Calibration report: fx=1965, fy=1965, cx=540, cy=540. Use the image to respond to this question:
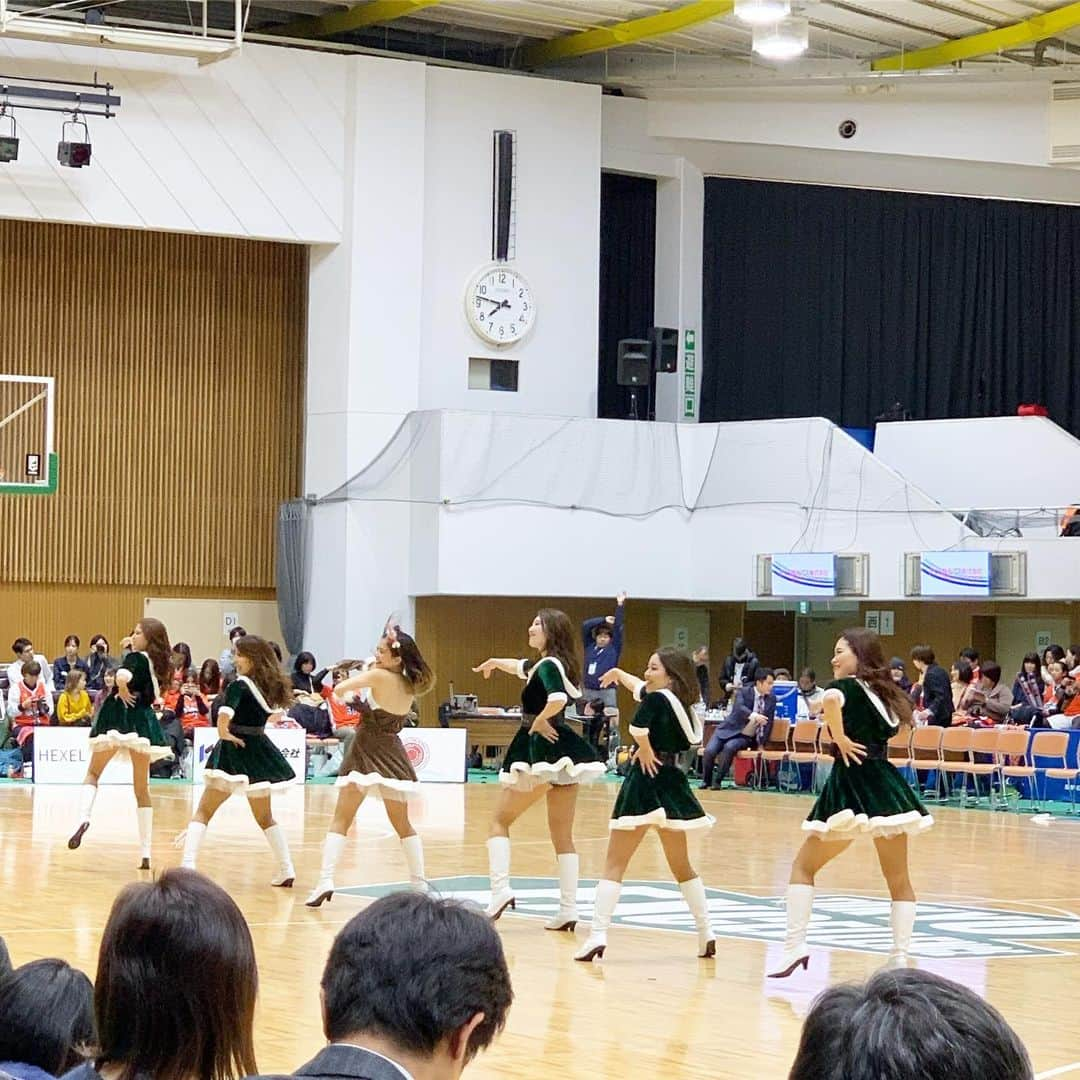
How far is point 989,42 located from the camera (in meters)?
25.6

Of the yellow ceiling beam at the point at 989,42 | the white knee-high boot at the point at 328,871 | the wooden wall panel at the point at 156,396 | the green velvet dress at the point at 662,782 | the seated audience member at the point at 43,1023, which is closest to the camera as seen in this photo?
the seated audience member at the point at 43,1023

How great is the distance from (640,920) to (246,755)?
267 cm

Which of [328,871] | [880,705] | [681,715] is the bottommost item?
[328,871]

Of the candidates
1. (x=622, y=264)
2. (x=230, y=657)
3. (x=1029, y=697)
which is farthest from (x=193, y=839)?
(x=622, y=264)

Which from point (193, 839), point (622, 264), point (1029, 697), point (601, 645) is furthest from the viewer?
point (622, 264)

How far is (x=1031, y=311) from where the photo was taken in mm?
29922

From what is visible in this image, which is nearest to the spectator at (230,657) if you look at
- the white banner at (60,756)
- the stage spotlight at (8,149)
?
the white banner at (60,756)

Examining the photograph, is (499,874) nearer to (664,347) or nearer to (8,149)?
(8,149)

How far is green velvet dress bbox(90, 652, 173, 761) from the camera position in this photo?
13.6 m

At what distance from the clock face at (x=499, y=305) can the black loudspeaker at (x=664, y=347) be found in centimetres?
191

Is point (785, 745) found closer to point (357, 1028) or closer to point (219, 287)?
point (219, 287)

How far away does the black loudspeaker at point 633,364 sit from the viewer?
2794 centimetres

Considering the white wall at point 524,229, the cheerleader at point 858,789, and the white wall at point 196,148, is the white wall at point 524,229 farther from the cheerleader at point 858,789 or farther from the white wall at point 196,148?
the cheerleader at point 858,789

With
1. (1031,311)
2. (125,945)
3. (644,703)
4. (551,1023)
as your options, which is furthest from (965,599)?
(125,945)
